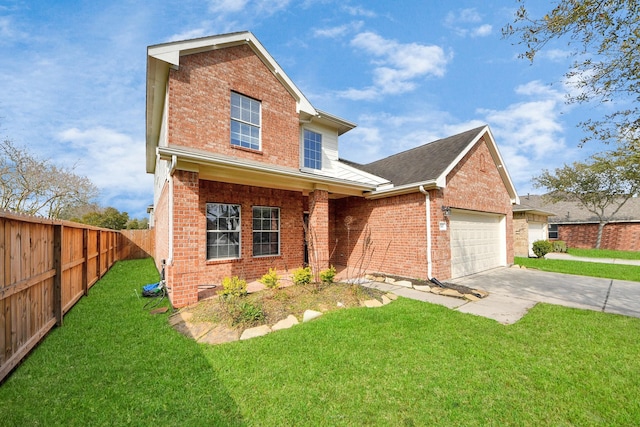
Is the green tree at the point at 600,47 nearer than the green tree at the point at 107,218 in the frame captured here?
Yes

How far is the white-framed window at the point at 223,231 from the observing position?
8312 millimetres

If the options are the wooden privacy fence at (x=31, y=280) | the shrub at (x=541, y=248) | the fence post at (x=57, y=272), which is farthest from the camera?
the shrub at (x=541, y=248)

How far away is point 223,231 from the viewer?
27.9 feet

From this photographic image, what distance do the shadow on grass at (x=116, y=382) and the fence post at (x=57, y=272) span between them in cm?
32

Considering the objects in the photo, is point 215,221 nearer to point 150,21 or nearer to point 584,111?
point 150,21

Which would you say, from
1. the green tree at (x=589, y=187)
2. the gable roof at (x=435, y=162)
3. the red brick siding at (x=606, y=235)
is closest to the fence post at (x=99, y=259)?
the gable roof at (x=435, y=162)

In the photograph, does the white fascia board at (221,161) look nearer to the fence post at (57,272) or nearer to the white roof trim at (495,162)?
the fence post at (57,272)

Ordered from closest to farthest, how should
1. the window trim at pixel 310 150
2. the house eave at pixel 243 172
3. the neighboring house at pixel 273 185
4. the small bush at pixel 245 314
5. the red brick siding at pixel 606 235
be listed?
the small bush at pixel 245 314 < the house eave at pixel 243 172 < the neighboring house at pixel 273 185 < the window trim at pixel 310 150 < the red brick siding at pixel 606 235

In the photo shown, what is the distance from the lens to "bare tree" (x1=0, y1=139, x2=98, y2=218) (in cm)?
1941

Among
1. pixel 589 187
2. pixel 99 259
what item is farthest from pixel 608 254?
pixel 99 259

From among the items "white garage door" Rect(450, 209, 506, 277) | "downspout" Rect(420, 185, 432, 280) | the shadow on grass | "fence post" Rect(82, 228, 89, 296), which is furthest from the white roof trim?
"fence post" Rect(82, 228, 89, 296)

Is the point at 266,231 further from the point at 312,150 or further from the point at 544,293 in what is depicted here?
the point at 544,293

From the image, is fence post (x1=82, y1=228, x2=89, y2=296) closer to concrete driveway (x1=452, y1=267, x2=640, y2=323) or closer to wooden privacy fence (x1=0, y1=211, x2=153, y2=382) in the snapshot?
wooden privacy fence (x1=0, y1=211, x2=153, y2=382)

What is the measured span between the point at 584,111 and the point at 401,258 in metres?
5.98
